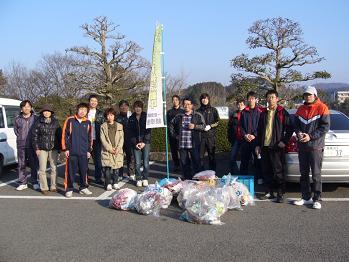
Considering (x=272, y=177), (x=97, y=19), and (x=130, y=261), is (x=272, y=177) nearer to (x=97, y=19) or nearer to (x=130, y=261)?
(x=130, y=261)

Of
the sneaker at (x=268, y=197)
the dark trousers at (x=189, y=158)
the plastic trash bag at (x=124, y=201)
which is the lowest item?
the sneaker at (x=268, y=197)

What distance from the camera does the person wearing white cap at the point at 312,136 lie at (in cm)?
550

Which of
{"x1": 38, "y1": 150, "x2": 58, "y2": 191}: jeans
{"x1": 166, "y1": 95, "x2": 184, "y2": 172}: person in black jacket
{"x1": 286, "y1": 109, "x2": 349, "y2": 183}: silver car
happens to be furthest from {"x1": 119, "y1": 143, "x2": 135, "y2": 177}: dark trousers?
{"x1": 286, "y1": 109, "x2": 349, "y2": 183}: silver car

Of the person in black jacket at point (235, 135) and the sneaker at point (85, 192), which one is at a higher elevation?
the person in black jacket at point (235, 135)

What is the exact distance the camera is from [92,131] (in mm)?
7305

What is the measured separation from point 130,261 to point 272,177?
3064mm

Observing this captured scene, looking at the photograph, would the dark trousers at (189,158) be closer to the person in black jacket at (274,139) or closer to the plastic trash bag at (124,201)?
the person in black jacket at (274,139)

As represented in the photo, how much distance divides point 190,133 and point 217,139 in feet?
12.4

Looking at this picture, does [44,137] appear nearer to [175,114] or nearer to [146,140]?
[146,140]

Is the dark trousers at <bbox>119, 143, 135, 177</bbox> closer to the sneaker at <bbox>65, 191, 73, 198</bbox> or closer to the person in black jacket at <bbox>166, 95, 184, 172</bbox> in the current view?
the person in black jacket at <bbox>166, 95, 184, 172</bbox>

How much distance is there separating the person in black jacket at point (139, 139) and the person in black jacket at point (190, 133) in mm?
655

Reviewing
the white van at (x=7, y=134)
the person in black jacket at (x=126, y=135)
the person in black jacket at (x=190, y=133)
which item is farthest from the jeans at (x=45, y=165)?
the person in black jacket at (x=190, y=133)

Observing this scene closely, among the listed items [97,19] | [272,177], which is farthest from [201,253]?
[97,19]

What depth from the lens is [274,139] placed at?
234 inches
